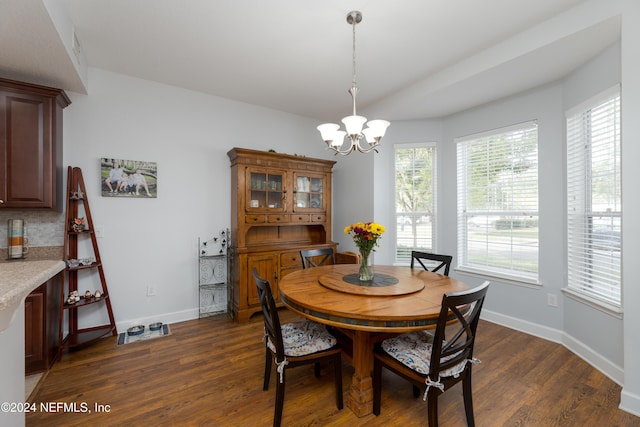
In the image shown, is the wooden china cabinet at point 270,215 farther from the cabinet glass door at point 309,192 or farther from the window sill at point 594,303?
the window sill at point 594,303

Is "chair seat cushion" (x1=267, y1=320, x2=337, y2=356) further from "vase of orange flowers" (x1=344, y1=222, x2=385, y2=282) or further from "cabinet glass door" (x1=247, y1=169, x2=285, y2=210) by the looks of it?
"cabinet glass door" (x1=247, y1=169, x2=285, y2=210)

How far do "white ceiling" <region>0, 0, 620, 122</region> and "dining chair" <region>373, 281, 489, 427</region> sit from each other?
6.77 ft

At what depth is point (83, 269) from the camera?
2.80 m

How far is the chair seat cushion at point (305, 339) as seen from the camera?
5.89ft

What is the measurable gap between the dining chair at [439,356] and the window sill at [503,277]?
6.24 feet

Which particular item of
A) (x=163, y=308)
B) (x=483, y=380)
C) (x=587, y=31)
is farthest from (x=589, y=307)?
(x=163, y=308)

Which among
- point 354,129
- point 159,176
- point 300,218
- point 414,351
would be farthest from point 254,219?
point 414,351

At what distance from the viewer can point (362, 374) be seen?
1.83 meters

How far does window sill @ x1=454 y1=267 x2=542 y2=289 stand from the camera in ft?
9.95

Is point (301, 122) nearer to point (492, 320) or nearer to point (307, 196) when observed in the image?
point (307, 196)

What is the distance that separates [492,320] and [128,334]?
4083mm

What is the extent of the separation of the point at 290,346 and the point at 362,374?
505 mm

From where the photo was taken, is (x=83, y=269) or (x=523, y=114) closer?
(x=83, y=269)

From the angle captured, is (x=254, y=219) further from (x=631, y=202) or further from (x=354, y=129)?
(x=631, y=202)
